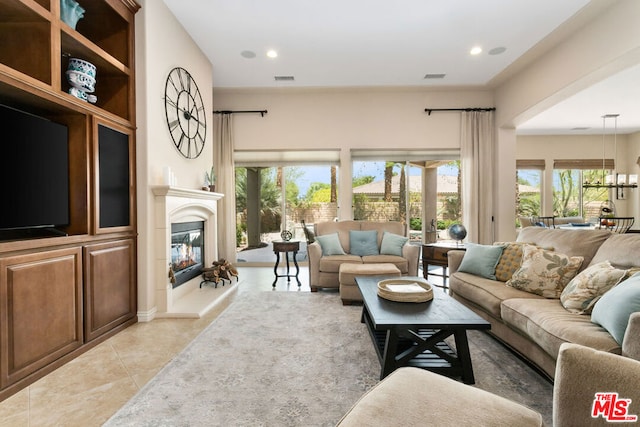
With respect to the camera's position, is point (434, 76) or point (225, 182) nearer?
point (434, 76)

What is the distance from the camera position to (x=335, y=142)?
582 centimetres

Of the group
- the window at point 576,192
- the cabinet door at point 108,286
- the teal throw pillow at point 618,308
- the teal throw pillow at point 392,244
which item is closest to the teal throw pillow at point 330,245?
the teal throw pillow at point 392,244

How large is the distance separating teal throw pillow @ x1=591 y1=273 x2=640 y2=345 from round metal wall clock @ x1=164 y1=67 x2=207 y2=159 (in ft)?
12.6

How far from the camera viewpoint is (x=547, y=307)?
204cm

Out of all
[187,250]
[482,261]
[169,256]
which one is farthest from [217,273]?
[482,261]

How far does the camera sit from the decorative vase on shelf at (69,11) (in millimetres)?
2447

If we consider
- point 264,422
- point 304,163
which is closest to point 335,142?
point 304,163

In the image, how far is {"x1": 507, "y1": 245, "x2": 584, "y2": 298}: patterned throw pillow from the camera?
2.34 metres

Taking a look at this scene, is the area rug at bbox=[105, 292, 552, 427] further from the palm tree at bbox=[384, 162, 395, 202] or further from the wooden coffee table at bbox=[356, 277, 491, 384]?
the palm tree at bbox=[384, 162, 395, 202]

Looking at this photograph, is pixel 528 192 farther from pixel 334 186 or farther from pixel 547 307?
pixel 547 307

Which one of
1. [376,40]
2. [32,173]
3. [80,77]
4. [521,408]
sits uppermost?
[376,40]

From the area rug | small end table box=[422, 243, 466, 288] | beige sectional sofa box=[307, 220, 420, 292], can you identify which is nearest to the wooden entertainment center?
the area rug

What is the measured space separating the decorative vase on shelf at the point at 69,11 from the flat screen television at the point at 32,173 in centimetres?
85

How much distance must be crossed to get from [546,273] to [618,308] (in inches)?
33.7
